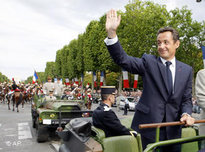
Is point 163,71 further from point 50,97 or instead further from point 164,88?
point 50,97

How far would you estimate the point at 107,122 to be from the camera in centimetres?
351

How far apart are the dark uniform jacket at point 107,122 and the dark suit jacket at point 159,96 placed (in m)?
0.81

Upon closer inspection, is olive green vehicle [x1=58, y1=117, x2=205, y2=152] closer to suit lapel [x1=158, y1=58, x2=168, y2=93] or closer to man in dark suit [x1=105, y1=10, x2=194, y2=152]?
man in dark suit [x1=105, y1=10, x2=194, y2=152]

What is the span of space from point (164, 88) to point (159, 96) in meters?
0.09

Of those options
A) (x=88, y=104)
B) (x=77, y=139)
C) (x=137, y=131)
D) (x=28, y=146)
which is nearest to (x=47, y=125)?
(x=28, y=146)

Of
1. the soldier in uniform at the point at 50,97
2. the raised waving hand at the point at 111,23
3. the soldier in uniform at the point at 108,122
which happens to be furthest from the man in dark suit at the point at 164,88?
the soldier in uniform at the point at 50,97

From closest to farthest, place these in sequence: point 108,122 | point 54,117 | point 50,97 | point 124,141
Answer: point 124,141 < point 108,122 < point 54,117 < point 50,97

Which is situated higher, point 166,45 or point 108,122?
point 166,45

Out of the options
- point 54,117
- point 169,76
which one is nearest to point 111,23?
point 169,76

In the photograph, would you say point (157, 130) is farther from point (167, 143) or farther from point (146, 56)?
point (146, 56)

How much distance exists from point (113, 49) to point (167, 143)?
3.22 ft

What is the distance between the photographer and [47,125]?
25.9ft

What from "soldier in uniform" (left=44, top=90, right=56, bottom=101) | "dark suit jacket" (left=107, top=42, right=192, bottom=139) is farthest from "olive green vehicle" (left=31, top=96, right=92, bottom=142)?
"dark suit jacket" (left=107, top=42, right=192, bottom=139)

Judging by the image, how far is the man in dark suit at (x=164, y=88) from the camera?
2.48 metres
